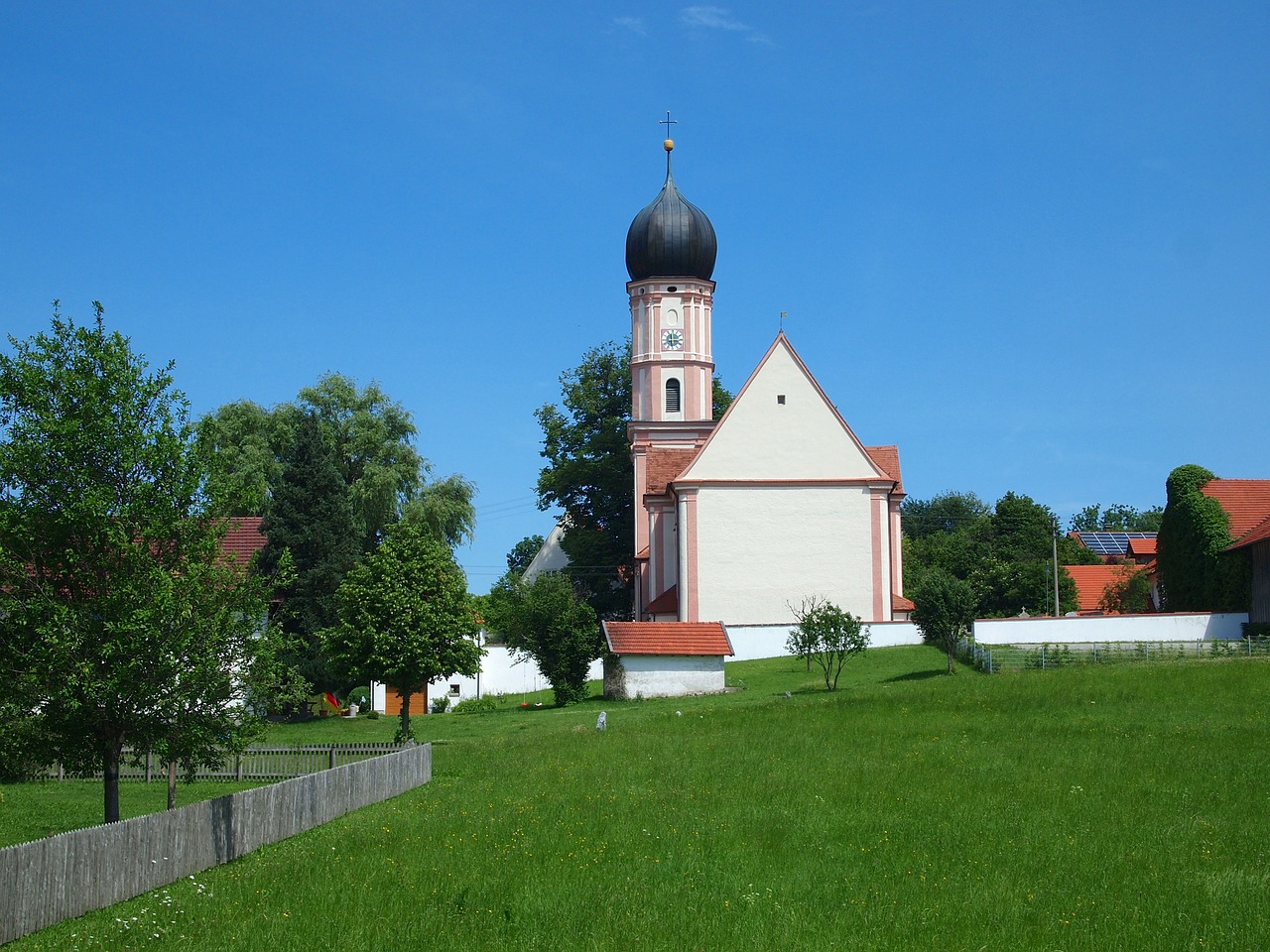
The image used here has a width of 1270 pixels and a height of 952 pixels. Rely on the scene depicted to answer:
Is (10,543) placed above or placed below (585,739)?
above

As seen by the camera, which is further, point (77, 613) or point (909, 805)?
point (909, 805)

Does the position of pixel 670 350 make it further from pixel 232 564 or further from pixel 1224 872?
pixel 1224 872

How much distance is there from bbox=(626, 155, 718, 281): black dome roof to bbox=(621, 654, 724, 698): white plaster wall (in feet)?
91.2

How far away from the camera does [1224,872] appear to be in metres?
15.4

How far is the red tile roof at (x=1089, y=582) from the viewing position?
8088 centimetres

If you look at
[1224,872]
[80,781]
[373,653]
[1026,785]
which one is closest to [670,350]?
[373,653]

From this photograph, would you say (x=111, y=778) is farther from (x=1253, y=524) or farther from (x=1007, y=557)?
(x=1007, y=557)

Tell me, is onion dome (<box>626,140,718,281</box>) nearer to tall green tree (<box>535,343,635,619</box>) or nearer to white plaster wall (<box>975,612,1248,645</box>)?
tall green tree (<box>535,343,635,619</box>)

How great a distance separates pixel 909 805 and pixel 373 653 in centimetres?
1750

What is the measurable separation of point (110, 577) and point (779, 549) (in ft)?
121

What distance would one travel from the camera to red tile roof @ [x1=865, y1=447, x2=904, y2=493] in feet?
191

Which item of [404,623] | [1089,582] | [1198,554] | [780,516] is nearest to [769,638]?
[780,516]

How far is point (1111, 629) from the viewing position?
146 feet

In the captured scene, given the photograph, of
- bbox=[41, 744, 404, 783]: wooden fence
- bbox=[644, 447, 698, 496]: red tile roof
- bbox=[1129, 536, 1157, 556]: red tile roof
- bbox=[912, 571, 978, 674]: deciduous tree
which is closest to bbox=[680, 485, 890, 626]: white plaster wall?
bbox=[644, 447, 698, 496]: red tile roof
